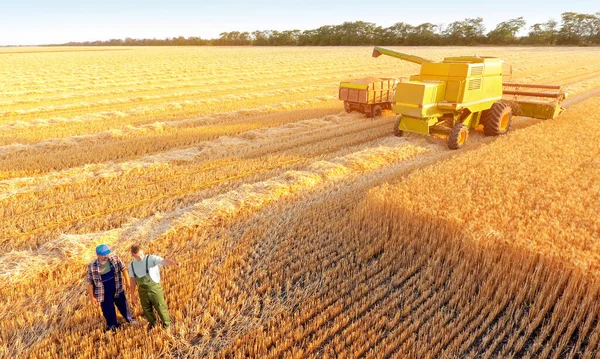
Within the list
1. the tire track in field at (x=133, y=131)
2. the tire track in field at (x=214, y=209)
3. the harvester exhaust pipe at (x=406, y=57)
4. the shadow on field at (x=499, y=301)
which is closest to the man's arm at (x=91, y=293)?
the tire track in field at (x=214, y=209)

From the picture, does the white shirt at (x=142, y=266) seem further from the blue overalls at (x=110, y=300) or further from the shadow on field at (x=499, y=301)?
the shadow on field at (x=499, y=301)

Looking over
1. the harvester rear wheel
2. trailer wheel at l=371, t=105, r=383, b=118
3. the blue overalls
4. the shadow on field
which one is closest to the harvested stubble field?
the shadow on field

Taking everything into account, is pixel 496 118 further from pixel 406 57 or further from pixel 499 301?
pixel 499 301

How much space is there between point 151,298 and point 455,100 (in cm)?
951

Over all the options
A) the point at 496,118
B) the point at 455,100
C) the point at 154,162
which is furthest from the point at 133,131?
the point at 496,118

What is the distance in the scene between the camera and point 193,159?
10188mm

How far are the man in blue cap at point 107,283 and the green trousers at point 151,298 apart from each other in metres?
0.28

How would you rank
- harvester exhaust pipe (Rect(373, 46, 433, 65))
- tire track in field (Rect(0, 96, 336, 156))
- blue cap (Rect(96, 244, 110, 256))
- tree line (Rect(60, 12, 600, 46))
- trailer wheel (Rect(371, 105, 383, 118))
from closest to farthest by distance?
blue cap (Rect(96, 244, 110, 256)) < tire track in field (Rect(0, 96, 336, 156)) < harvester exhaust pipe (Rect(373, 46, 433, 65)) < trailer wheel (Rect(371, 105, 383, 118)) < tree line (Rect(60, 12, 600, 46))

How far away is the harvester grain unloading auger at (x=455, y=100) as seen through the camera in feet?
34.7

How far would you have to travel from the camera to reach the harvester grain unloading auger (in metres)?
10.6

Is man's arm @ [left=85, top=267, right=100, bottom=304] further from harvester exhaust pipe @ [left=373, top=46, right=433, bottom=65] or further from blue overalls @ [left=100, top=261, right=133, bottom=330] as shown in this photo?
harvester exhaust pipe @ [left=373, top=46, right=433, bottom=65]

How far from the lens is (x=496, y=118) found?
1173 centimetres

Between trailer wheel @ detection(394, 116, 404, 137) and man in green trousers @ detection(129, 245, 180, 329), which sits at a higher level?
man in green trousers @ detection(129, 245, 180, 329)

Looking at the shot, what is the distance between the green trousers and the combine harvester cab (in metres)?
11.5
